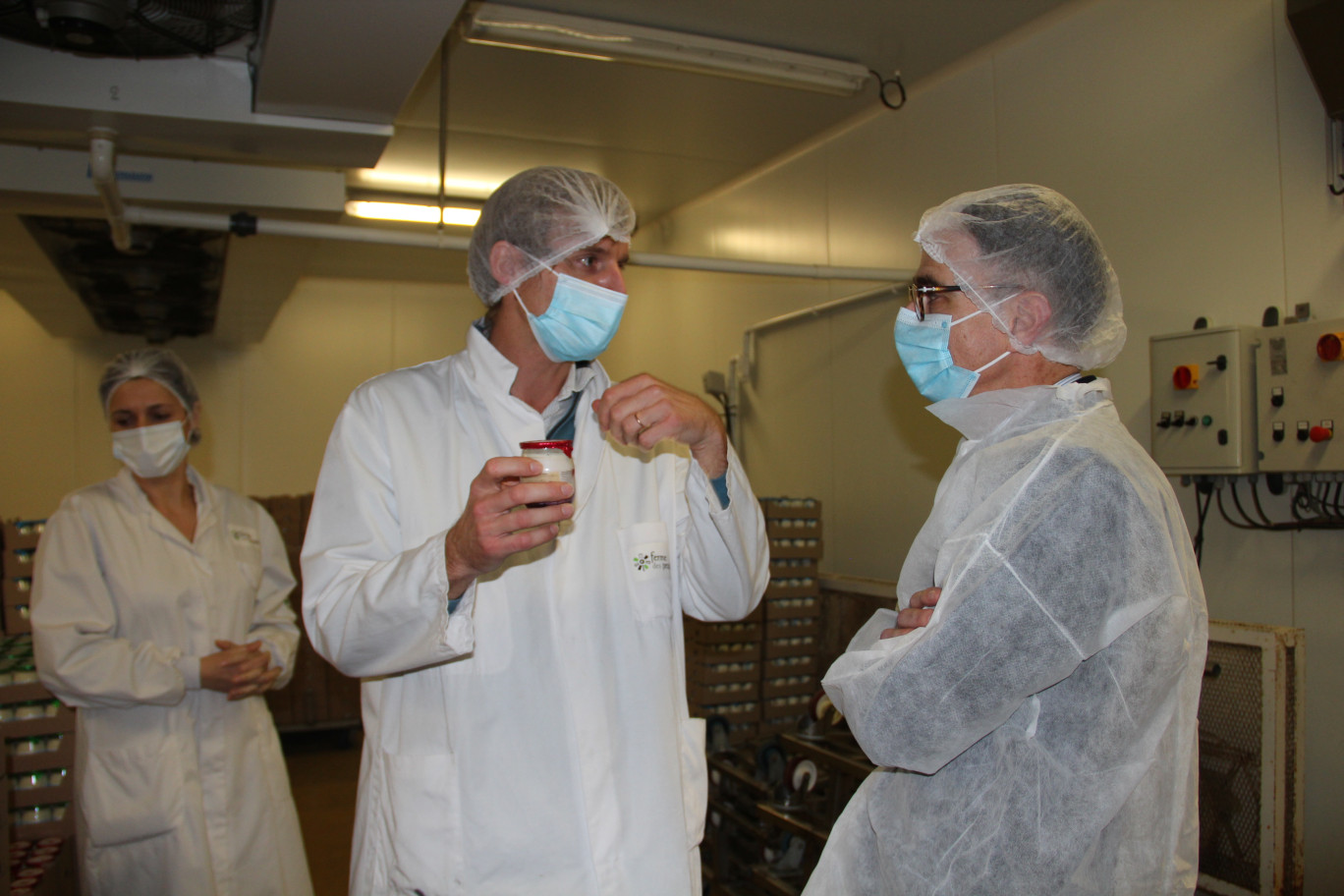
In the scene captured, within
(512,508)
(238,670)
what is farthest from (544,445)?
(238,670)

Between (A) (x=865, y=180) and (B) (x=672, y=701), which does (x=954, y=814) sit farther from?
(A) (x=865, y=180)

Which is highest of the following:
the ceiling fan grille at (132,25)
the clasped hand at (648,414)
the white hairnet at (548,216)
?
the ceiling fan grille at (132,25)

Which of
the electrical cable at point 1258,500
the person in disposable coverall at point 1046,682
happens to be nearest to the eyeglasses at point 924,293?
the person in disposable coverall at point 1046,682

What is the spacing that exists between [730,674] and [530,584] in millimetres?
3013

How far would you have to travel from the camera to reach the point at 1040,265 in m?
1.51

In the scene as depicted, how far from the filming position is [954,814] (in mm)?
1348

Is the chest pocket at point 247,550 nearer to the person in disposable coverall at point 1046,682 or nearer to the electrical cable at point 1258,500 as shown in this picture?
the person in disposable coverall at point 1046,682

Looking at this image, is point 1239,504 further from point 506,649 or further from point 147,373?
point 147,373

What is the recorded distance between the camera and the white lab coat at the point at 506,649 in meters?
1.41

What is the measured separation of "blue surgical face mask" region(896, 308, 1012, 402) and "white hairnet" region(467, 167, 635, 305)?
1.90 ft

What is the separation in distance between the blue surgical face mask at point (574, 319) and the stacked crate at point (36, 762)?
223 cm

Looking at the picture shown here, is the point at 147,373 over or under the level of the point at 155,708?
over

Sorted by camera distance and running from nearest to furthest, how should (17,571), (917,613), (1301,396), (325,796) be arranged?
1. (917,613)
2. (1301,396)
3. (17,571)
4. (325,796)

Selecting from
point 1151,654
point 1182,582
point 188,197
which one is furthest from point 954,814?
point 188,197
